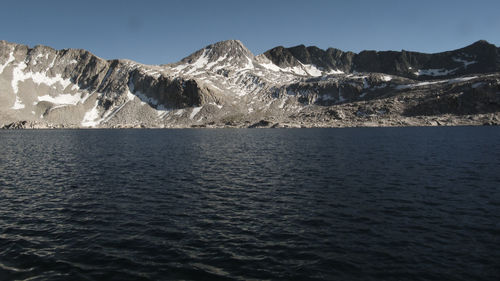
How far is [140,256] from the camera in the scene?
1695cm

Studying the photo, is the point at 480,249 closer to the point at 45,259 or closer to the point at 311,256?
the point at 311,256

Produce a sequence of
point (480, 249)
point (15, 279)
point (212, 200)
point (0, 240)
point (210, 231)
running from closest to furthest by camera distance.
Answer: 1. point (15, 279)
2. point (480, 249)
3. point (0, 240)
4. point (210, 231)
5. point (212, 200)

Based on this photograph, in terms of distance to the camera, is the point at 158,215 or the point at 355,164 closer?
the point at 158,215

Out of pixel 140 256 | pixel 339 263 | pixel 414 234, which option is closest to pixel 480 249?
pixel 414 234

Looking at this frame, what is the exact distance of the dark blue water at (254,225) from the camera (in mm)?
15359

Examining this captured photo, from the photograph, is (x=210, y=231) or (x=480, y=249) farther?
(x=210, y=231)

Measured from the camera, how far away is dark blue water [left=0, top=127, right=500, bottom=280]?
15359 mm

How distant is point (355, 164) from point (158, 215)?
1321 inches

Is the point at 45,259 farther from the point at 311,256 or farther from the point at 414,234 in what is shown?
the point at 414,234

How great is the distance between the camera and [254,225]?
850 inches

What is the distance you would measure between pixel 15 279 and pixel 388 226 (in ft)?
74.0

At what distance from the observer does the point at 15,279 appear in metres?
14.6

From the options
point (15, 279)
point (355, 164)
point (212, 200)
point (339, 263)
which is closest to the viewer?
point (15, 279)

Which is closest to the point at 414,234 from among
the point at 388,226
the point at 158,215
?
the point at 388,226
